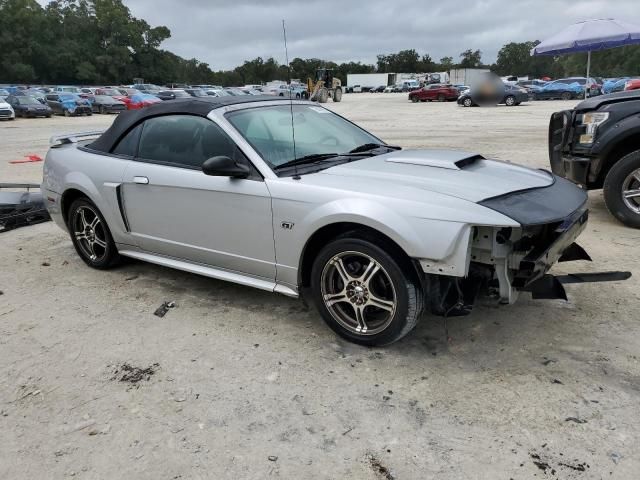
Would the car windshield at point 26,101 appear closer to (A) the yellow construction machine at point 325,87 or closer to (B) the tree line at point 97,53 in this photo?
(A) the yellow construction machine at point 325,87

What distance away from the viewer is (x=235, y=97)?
4.43 metres

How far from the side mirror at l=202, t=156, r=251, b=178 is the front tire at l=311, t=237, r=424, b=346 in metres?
0.81

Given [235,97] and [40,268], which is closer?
[235,97]

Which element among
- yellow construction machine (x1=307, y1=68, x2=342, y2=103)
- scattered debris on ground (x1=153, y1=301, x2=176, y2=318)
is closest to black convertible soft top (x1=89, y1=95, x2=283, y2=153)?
scattered debris on ground (x1=153, y1=301, x2=176, y2=318)

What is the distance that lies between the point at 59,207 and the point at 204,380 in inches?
117

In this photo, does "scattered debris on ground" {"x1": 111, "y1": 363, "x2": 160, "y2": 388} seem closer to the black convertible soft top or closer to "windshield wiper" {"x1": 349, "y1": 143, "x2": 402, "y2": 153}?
the black convertible soft top

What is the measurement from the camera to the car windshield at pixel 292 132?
3871 millimetres

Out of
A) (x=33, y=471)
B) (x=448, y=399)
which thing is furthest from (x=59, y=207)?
(x=448, y=399)

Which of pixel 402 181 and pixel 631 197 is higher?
pixel 402 181

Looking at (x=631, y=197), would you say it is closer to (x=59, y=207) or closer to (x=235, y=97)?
(x=235, y=97)

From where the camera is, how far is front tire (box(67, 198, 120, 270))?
15.9 feet

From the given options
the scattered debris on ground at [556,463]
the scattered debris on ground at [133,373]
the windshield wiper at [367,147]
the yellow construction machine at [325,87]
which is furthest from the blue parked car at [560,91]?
the scattered debris on ground at [133,373]

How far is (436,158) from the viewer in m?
3.86

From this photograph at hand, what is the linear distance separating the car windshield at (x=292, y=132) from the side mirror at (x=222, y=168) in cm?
23
